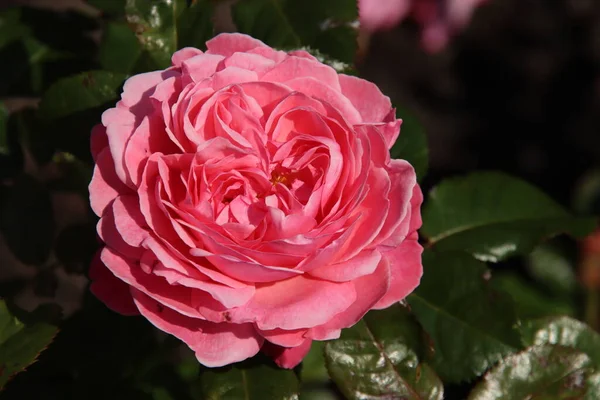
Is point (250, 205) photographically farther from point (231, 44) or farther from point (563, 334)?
point (563, 334)

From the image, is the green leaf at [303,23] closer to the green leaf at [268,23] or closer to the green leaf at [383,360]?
the green leaf at [268,23]

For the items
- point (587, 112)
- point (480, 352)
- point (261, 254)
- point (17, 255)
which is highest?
point (261, 254)

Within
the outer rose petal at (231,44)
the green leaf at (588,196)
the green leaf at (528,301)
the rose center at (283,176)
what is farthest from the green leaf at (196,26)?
the green leaf at (588,196)

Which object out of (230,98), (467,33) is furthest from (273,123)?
(467,33)

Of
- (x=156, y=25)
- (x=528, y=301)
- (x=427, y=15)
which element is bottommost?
(x=528, y=301)

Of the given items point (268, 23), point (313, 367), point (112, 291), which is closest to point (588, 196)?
point (313, 367)

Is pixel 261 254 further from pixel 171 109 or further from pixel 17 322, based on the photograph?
pixel 17 322
